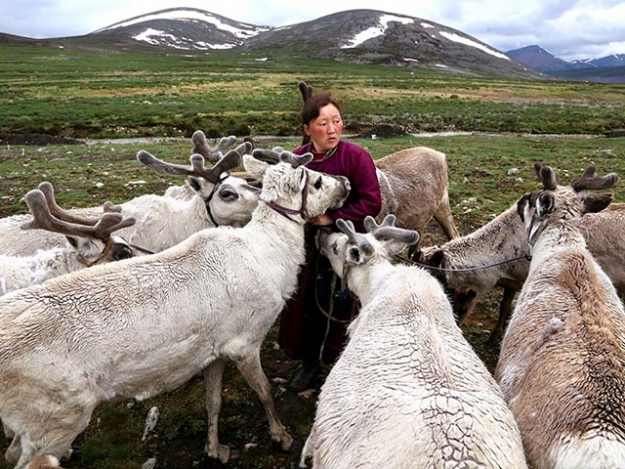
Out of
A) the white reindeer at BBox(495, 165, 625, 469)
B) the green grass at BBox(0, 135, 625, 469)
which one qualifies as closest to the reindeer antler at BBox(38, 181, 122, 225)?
the green grass at BBox(0, 135, 625, 469)

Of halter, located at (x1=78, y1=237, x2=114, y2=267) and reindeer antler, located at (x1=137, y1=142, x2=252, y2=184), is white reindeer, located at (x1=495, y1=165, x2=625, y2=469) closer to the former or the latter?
reindeer antler, located at (x1=137, y1=142, x2=252, y2=184)

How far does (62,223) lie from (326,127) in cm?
280

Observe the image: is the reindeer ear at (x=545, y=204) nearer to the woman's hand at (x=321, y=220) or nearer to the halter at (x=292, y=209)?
the woman's hand at (x=321, y=220)

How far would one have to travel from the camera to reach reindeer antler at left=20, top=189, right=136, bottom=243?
5.00 meters

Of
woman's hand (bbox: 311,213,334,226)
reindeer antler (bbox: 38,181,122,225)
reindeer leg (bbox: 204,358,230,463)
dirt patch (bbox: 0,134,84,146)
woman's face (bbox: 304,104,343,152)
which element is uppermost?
woman's face (bbox: 304,104,343,152)

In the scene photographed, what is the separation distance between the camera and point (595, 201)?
5.32 m

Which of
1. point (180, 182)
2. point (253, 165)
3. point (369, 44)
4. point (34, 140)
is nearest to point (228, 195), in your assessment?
point (253, 165)

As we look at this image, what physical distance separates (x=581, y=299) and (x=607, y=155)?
17915 millimetres

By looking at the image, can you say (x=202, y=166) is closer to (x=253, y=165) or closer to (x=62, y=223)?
(x=253, y=165)

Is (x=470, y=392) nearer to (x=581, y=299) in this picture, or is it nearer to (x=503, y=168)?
(x=581, y=299)

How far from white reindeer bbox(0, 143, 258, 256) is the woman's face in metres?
1.12

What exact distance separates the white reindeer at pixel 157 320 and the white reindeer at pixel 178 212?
72 centimetres

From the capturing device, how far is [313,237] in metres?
5.48

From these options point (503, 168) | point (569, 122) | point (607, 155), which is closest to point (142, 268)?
point (503, 168)
